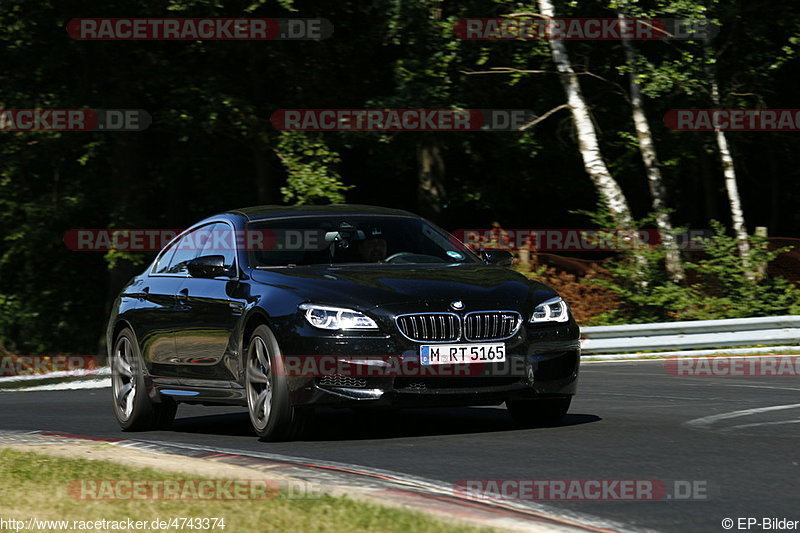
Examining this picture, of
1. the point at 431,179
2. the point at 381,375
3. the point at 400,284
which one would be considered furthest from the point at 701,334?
the point at 431,179

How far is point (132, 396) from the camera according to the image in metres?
11.5

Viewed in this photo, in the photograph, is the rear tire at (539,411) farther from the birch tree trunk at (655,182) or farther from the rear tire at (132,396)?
the birch tree trunk at (655,182)

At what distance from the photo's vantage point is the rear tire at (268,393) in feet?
30.3

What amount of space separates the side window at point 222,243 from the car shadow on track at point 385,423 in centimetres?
132

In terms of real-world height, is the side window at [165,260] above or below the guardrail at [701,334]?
above

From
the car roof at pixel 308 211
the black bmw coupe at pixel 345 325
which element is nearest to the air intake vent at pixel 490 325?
the black bmw coupe at pixel 345 325

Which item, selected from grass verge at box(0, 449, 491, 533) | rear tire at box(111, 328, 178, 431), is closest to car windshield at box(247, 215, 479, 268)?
rear tire at box(111, 328, 178, 431)

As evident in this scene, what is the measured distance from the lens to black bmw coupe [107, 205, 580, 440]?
9156 millimetres

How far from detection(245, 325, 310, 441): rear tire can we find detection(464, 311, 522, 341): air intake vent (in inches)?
47.6

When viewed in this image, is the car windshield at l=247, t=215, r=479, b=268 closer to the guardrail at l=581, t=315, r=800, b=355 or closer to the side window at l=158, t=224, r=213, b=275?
the side window at l=158, t=224, r=213, b=275

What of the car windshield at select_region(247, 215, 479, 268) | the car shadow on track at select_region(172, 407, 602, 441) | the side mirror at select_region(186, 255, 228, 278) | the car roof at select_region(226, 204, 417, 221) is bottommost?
the car shadow on track at select_region(172, 407, 602, 441)

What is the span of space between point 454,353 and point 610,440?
3.73 ft

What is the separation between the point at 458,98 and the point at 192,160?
8.87 m

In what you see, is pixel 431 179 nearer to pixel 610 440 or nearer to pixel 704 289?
pixel 704 289
